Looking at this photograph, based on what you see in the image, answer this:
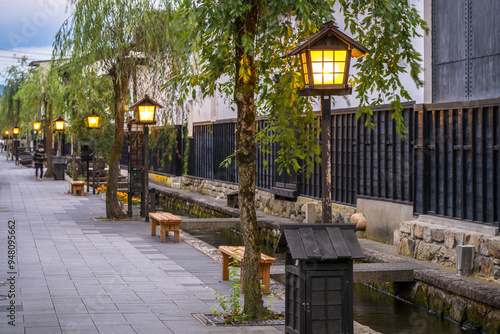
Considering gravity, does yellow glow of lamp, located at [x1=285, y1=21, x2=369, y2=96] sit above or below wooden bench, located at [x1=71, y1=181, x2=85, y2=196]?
above

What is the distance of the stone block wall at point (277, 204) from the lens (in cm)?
1614

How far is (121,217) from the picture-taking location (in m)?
19.0

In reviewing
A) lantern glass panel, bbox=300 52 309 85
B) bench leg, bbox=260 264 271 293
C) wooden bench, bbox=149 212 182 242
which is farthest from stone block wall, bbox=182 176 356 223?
lantern glass panel, bbox=300 52 309 85

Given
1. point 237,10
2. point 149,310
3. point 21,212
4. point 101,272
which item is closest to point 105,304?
point 149,310

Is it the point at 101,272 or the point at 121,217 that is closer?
the point at 101,272

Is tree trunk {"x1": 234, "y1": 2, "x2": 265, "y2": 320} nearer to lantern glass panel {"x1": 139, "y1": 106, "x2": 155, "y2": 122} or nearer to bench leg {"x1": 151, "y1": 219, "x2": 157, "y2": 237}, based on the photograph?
bench leg {"x1": 151, "y1": 219, "x2": 157, "y2": 237}

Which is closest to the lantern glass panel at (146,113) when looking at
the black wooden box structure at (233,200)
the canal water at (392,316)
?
the black wooden box structure at (233,200)

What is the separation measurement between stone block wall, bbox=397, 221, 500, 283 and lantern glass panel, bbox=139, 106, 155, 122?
7.14 m

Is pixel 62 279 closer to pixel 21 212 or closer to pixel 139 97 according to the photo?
pixel 139 97

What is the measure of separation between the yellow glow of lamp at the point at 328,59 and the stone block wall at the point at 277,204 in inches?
345

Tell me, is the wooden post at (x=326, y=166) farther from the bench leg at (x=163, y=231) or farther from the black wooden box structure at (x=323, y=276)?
the bench leg at (x=163, y=231)

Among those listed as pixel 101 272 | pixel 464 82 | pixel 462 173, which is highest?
pixel 464 82

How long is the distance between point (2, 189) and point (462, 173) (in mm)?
23225

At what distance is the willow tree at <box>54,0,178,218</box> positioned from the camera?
17438 mm
